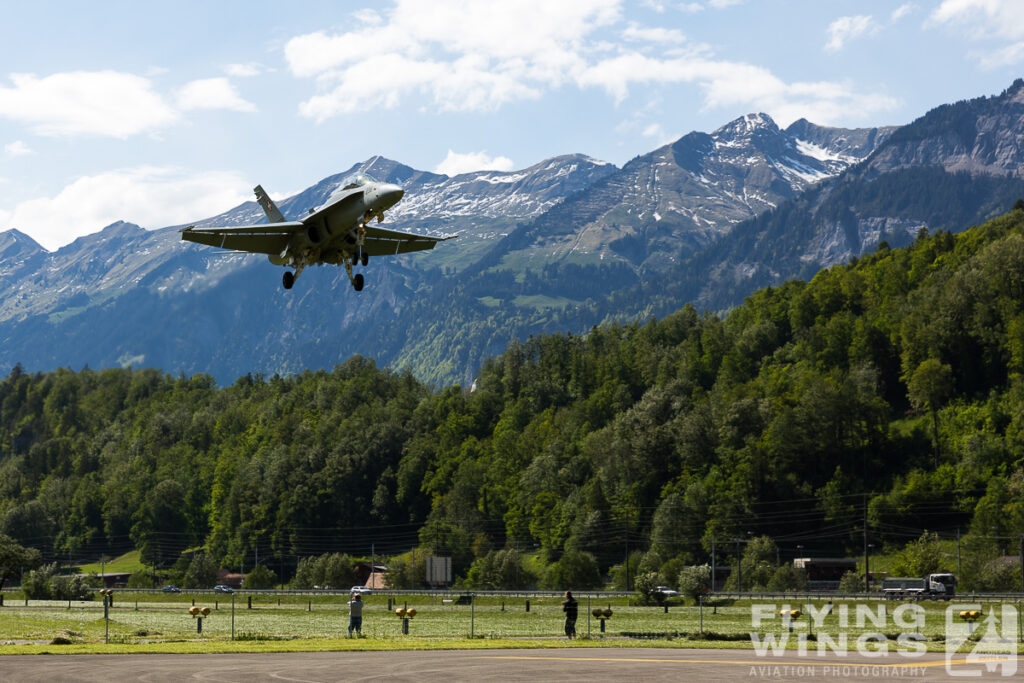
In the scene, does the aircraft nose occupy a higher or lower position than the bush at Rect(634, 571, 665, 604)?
higher

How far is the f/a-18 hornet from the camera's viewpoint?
47656 millimetres

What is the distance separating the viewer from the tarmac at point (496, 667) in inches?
1499

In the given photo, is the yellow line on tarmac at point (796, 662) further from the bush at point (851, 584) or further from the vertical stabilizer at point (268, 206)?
the bush at point (851, 584)

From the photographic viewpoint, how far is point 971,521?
7466 inches

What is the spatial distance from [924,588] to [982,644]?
272 ft

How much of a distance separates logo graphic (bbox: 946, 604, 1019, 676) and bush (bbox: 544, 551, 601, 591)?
93.0m

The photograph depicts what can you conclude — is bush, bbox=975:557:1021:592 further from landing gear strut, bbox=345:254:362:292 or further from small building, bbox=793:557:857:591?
landing gear strut, bbox=345:254:362:292

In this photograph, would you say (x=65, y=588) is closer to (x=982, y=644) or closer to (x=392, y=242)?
(x=392, y=242)

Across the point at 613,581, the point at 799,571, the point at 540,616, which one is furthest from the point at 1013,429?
the point at 540,616

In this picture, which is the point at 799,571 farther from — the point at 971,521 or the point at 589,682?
the point at 589,682

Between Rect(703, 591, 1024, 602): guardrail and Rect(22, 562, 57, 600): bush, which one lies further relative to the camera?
Rect(22, 562, 57, 600): bush

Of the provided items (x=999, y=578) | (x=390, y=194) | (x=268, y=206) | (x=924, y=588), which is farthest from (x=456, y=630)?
(x=999, y=578)

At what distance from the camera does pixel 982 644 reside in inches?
2111

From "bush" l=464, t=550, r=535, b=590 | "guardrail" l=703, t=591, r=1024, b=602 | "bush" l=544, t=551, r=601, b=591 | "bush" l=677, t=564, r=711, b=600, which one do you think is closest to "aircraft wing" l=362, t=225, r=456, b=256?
"bush" l=677, t=564, r=711, b=600
